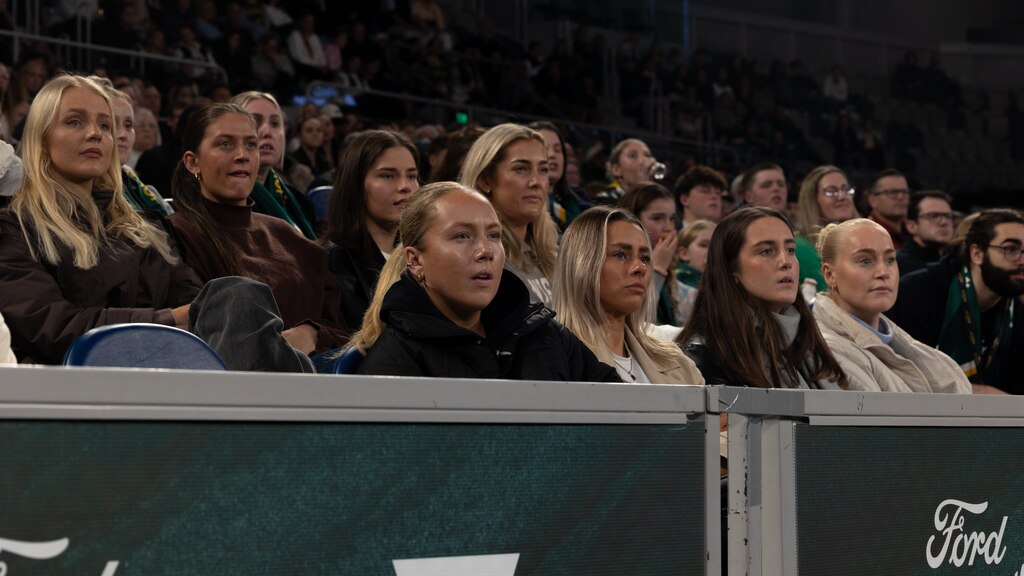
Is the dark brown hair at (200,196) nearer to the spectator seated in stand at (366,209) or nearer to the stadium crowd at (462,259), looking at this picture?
the stadium crowd at (462,259)

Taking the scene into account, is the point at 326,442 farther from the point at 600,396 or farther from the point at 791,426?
the point at 791,426

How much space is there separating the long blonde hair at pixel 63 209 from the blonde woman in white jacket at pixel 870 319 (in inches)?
87.9

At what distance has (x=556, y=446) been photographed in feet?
6.41

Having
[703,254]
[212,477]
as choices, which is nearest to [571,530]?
[212,477]

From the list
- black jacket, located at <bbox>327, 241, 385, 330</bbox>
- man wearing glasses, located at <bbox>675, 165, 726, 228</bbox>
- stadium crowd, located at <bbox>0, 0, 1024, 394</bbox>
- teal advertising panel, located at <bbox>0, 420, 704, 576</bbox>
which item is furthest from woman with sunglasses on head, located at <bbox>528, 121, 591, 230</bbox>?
teal advertising panel, located at <bbox>0, 420, 704, 576</bbox>

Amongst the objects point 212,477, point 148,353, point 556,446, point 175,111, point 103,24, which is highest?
point 103,24

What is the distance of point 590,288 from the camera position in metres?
3.71

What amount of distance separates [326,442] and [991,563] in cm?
151

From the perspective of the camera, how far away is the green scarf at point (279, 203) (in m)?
4.76

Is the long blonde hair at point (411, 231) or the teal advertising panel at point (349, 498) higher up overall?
the long blonde hair at point (411, 231)

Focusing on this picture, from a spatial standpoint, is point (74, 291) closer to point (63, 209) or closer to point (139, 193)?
point (63, 209)

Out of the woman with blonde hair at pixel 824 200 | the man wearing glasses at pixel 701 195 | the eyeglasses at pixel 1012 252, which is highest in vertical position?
the man wearing glasses at pixel 701 195

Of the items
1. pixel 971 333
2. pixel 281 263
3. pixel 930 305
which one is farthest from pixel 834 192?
pixel 281 263

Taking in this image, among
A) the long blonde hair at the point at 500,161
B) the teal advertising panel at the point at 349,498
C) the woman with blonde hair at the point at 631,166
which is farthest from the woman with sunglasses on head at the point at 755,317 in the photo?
the woman with blonde hair at the point at 631,166
